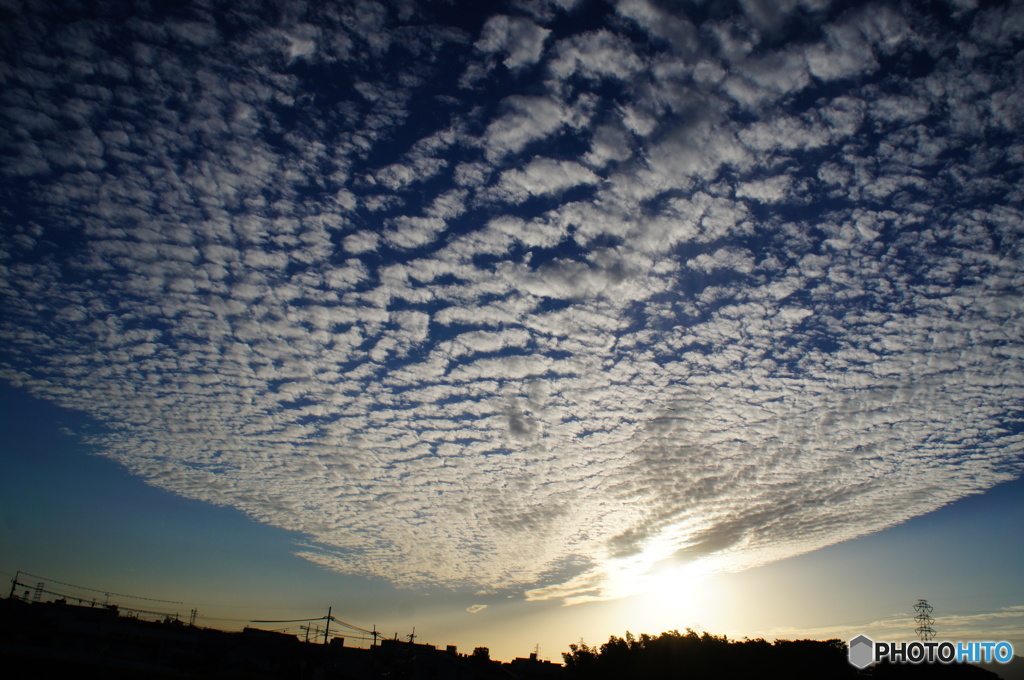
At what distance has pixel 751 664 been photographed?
6219cm

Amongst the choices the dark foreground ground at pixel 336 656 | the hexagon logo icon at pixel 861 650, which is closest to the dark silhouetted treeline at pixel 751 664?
the dark foreground ground at pixel 336 656

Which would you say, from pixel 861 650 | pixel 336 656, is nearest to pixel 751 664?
pixel 861 650

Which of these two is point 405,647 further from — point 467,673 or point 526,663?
point 467,673

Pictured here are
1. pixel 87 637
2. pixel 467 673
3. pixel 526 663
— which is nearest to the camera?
pixel 87 637

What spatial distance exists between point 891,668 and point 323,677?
67.0 m

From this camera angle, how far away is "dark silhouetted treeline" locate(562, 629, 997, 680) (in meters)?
60.1

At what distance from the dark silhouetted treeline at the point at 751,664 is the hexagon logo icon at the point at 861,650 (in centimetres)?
1042

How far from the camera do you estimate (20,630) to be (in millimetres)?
42062

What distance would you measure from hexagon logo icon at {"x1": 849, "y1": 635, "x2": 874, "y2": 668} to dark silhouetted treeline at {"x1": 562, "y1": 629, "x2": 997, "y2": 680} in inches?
410

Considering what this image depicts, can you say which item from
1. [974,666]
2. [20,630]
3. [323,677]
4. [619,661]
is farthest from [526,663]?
[974,666]

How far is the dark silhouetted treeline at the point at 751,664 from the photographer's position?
60.1m

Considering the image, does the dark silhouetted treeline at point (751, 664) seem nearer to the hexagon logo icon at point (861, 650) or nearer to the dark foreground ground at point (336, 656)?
the dark foreground ground at point (336, 656)

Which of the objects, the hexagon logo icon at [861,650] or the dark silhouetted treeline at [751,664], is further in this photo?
the dark silhouetted treeline at [751,664]

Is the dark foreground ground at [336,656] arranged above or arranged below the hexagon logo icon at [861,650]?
below
